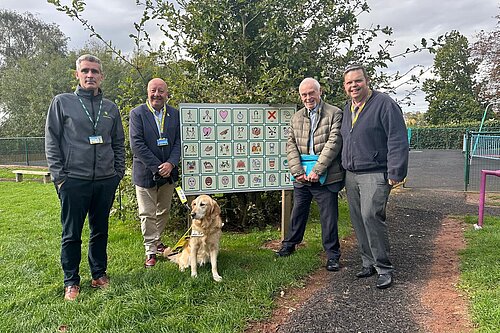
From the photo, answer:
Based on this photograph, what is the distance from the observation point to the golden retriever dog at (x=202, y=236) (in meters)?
4.06

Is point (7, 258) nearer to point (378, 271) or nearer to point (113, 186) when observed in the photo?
point (113, 186)

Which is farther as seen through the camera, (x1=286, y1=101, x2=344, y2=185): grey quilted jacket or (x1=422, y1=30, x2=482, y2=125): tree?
(x1=422, y1=30, x2=482, y2=125): tree

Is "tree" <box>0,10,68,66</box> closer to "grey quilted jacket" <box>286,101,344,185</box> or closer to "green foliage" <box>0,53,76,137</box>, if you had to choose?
"green foliage" <box>0,53,76,137</box>

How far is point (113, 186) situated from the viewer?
3807mm

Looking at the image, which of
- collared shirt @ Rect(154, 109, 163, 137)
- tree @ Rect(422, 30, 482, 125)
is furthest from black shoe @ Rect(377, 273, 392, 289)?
tree @ Rect(422, 30, 482, 125)

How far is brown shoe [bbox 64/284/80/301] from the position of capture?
3.53m

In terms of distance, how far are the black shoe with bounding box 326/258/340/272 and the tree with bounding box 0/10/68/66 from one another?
32.6m

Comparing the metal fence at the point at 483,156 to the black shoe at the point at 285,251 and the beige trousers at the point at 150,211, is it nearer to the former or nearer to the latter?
the black shoe at the point at 285,251

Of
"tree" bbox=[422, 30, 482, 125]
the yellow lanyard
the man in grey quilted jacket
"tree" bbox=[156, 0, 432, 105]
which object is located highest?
"tree" bbox=[422, 30, 482, 125]

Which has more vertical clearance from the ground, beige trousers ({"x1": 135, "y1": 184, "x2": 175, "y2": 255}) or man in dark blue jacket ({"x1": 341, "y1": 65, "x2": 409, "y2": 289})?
man in dark blue jacket ({"x1": 341, "y1": 65, "x2": 409, "y2": 289})

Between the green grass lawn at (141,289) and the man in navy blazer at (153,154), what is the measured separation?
56 cm

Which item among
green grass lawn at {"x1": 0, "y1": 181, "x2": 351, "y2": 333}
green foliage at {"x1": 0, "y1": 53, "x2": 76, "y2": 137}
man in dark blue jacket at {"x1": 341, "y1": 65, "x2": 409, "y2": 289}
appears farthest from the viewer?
green foliage at {"x1": 0, "y1": 53, "x2": 76, "y2": 137}

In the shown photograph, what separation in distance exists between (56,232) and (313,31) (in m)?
5.19

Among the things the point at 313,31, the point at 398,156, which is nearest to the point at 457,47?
the point at 313,31
